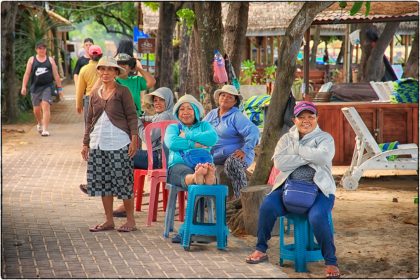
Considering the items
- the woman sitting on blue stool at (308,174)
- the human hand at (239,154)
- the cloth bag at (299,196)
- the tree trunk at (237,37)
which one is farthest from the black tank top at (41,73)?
the cloth bag at (299,196)

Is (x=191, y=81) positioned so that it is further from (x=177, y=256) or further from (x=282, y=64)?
(x=177, y=256)

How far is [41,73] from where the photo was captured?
60.9 ft

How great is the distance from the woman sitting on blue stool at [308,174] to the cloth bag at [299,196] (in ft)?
0.13

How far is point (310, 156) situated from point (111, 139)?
88.1 inches

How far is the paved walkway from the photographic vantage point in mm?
7496

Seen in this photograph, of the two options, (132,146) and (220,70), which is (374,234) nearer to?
(132,146)

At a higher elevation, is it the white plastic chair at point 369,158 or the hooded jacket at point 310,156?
the hooded jacket at point 310,156

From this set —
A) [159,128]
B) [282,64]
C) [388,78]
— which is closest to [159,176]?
[159,128]

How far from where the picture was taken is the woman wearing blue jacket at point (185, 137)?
8875 mm

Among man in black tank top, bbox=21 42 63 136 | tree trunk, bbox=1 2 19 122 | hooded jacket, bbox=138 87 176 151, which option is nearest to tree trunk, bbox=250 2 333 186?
hooded jacket, bbox=138 87 176 151

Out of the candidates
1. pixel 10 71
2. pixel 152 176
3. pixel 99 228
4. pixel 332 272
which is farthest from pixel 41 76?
pixel 332 272

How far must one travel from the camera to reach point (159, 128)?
411 inches

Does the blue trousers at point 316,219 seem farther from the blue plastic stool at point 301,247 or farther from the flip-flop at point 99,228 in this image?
the flip-flop at point 99,228

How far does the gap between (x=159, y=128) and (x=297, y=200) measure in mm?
3053
